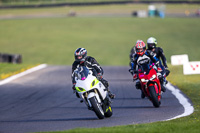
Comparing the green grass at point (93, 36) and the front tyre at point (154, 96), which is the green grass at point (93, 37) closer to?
the green grass at point (93, 36)

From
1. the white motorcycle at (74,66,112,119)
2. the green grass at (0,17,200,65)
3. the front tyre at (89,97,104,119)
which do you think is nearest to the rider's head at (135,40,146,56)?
the white motorcycle at (74,66,112,119)

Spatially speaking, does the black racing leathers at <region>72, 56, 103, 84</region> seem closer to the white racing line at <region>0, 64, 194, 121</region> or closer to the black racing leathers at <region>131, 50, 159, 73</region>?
the white racing line at <region>0, 64, 194, 121</region>

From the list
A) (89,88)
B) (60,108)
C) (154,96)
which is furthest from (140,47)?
(89,88)

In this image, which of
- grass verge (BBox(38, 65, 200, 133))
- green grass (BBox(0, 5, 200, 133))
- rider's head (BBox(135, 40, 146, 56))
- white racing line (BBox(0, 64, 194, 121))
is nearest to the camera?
grass verge (BBox(38, 65, 200, 133))

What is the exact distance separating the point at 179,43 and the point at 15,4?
38285mm

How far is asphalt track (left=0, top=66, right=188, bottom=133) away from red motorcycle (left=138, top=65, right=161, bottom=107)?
0.28 meters

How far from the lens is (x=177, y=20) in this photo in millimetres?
57156

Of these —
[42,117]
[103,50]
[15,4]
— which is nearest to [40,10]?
[15,4]

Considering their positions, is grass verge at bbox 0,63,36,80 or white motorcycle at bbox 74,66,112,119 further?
grass verge at bbox 0,63,36,80

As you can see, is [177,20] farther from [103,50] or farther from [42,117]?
[42,117]

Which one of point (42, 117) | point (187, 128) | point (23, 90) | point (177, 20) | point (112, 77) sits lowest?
point (177, 20)

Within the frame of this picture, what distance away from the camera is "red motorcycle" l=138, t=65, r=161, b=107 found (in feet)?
38.9

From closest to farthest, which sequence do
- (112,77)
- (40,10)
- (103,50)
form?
(112,77)
(103,50)
(40,10)

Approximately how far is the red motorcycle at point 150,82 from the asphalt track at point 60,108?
0.28 metres
